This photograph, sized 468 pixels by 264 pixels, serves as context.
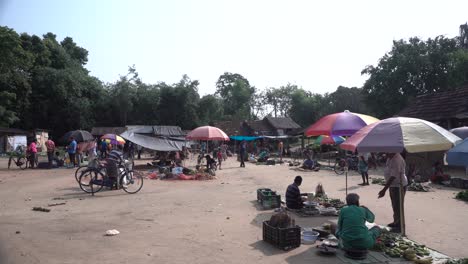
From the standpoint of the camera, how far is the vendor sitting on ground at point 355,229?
637cm

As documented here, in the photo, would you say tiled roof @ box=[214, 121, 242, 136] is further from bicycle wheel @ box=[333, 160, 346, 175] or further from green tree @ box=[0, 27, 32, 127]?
bicycle wheel @ box=[333, 160, 346, 175]

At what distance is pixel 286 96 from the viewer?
81.6 m

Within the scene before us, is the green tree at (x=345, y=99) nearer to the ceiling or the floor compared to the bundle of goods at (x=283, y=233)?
nearer to the ceiling

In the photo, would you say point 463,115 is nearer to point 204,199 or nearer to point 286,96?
point 204,199

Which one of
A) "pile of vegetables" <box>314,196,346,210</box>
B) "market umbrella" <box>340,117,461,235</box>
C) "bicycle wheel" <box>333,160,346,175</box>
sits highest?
"market umbrella" <box>340,117,461,235</box>

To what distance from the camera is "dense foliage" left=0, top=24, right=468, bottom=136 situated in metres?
38.6

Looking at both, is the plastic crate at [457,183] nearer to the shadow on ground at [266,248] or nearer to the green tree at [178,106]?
the shadow on ground at [266,248]

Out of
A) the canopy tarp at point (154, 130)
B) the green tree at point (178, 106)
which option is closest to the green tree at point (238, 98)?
the green tree at point (178, 106)

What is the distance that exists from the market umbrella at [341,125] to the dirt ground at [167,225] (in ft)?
7.72

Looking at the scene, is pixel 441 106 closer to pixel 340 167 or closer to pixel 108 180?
pixel 340 167

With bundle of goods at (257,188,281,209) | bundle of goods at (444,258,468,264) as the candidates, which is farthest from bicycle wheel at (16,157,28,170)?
bundle of goods at (444,258,468,264)

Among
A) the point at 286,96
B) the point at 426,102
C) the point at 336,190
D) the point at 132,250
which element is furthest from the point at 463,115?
the point at 286,96

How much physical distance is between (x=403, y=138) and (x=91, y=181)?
33.8ft

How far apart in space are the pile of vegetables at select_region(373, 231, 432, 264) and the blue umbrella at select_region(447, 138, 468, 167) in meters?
1.59
